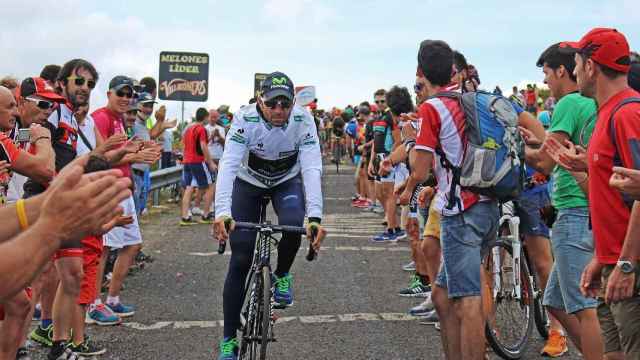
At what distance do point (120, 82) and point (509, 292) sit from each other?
4.28 m

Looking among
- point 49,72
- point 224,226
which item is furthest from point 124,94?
point 224,226

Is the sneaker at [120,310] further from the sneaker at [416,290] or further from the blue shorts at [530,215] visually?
the blue shorts at [530,215]

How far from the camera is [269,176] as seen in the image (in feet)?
21.7

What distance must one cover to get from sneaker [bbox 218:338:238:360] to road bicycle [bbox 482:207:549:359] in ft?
6.49

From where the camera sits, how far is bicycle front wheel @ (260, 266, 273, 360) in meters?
5.70

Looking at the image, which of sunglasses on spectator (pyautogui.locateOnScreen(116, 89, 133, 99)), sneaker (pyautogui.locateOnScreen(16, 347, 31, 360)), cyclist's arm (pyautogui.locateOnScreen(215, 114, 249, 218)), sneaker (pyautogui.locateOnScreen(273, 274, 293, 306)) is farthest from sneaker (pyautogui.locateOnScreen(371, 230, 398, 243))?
sneaker (pyautogui.locateOnScreen(16, 347, 31, 360))

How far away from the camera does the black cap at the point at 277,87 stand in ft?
20.6

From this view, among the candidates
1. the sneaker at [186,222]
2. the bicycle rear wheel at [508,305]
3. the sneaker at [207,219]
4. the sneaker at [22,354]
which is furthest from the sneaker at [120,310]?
the sneaker at [207,219]

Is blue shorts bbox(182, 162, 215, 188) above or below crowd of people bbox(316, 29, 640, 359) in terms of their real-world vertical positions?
below

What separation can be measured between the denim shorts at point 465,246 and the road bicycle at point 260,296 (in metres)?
1.02

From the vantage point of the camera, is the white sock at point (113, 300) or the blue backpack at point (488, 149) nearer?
the blue backpack at point (488, 149)

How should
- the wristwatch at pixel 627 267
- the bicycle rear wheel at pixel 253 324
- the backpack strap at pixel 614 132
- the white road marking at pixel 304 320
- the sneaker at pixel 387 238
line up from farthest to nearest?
the sneaker at pixel 387 238 < the white road marking at pixel 304 320 < the bicycle rear wheel at pixel 253 324 < the backpack strap at pixel 614 132 < the wristwatch at pixel 627 267

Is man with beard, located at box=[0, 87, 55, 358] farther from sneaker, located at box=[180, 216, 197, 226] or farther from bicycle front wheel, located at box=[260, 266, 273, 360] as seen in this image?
sneaker, located at box=[180, 216, 197, 226]

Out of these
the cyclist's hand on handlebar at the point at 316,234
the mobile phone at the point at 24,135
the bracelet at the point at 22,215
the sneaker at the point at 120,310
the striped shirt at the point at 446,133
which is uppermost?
the striped shirt at the point at 446,133
